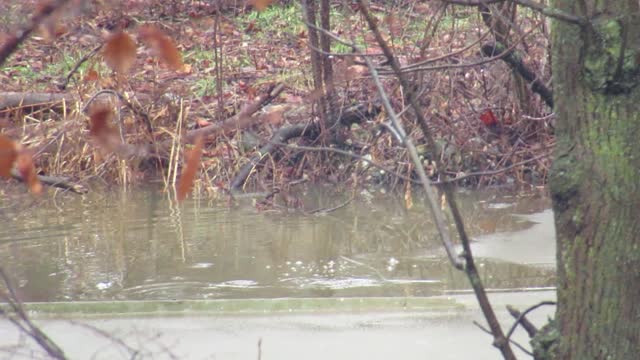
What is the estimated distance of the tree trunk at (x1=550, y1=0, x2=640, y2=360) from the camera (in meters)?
2.43

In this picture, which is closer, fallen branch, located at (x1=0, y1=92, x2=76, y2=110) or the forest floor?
the forest floor

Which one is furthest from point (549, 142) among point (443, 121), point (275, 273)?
point (275, 273)

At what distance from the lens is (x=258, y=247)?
723cm

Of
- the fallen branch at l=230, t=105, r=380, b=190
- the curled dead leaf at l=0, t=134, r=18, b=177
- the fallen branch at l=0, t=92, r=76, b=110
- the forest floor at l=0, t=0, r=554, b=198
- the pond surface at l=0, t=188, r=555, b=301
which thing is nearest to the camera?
the curled dead leaf at l=0, t=134, r=18, b=177

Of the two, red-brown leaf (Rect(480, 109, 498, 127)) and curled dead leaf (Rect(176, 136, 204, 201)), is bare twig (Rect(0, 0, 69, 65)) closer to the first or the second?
curled dead leaf (Rect(176, 136, 204, 201))

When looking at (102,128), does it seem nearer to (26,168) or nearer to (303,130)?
(26,168)

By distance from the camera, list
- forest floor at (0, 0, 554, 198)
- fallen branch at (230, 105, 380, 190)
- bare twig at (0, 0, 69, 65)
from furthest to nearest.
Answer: fallen branch at (230, 105, 380, 190) < forest floor at (0, 0, 554, 198) < bare twig at (0, 0, 69, 65)

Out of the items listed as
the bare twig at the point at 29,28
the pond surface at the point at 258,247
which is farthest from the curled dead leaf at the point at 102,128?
the pond surface at the point at 258,247

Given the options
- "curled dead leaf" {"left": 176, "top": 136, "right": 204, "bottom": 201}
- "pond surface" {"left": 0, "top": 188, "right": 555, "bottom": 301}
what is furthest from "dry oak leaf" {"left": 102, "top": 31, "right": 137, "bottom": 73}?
"pond surface" {"left": 0, "top": 188, "right": 555, "bottom": 301}

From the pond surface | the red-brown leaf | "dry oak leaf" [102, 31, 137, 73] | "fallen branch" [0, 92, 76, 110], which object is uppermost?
"fallen branch" [0, 92, 76, 110]

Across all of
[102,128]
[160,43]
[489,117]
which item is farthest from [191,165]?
[489,117]

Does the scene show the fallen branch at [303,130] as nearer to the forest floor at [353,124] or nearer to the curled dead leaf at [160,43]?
the forest floor at [353,124]

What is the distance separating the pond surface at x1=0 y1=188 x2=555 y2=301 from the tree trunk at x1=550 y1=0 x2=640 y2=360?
136 inches

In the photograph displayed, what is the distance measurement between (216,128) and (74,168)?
785cm
